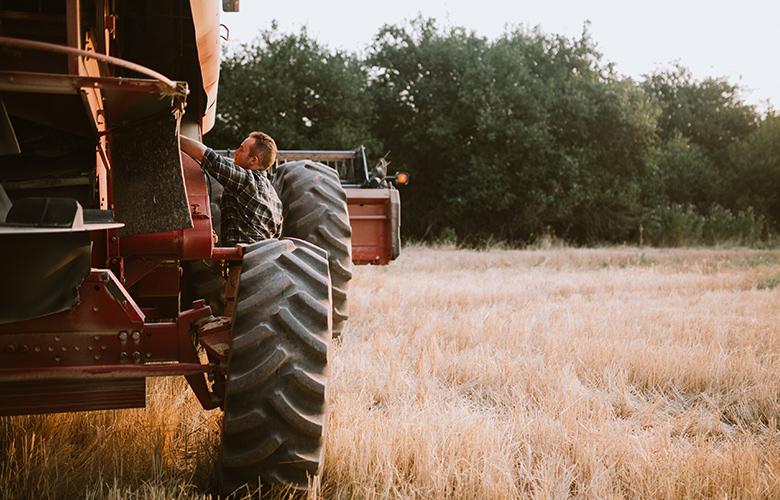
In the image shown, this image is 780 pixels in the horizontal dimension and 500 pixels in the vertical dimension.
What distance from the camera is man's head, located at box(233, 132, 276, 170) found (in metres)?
4.16

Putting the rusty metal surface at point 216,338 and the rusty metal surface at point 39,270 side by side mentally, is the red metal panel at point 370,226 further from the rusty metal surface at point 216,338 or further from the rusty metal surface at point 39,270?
the rusty metal surface at point 39,270

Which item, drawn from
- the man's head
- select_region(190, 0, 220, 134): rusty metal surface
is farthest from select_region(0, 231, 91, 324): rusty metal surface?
the man's head

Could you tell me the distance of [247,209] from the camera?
419 centimetres

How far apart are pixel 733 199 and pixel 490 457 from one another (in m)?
23.4

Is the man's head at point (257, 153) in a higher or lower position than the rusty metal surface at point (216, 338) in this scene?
higher

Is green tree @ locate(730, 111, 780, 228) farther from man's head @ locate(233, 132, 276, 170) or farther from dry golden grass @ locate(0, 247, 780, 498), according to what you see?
man's head @ locate(233, 132, 276, 170)

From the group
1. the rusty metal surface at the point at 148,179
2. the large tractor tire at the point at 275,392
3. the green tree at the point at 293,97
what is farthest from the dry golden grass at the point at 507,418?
the green tree at the point at 293,97

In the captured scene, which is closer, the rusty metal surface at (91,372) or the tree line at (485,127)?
the rusty metal surface at (91,372)

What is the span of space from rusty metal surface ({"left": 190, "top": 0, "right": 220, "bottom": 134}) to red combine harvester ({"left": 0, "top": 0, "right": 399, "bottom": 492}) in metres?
0.02

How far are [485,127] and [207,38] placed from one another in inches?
635

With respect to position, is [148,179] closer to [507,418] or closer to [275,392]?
[275,392]

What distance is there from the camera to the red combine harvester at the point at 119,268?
2.39 metres

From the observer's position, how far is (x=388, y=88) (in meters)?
21.0

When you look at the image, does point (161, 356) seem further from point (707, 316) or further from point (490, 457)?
point (707, 316)
